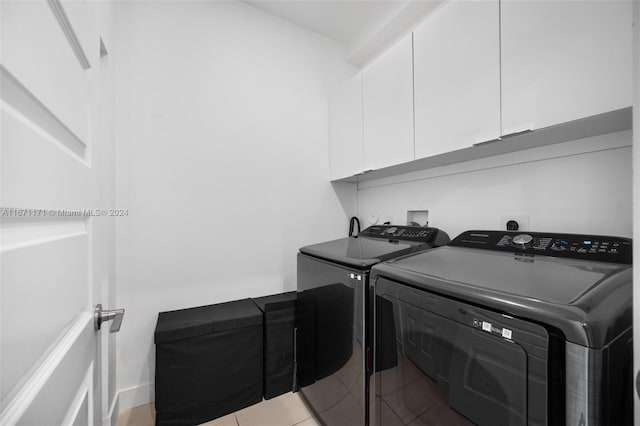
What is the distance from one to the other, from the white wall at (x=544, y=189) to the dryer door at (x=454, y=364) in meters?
0.87

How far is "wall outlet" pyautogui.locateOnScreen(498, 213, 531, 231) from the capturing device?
1.30 metres

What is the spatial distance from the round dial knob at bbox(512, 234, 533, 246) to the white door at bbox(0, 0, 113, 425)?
5.00ft

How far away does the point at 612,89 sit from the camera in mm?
845

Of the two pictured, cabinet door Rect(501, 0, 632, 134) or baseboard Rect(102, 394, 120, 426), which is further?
baseboard Rect(102, 394, 120, 426)

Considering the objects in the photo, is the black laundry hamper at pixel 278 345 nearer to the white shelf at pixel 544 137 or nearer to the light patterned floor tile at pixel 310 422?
the light patterned floor tile at pixel 310 422

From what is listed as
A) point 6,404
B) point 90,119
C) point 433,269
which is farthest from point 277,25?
point 6,404

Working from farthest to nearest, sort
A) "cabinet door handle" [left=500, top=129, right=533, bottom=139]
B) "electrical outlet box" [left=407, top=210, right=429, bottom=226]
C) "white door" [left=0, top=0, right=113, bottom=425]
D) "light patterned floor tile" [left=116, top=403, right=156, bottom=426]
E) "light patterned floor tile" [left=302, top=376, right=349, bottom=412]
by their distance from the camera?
"electrical outlet box" [left=407, top=210, right=429, bottom=226]
"light patterned floor tile" [left=116, top=403, right=156, bottom=426]
"light patterned floor tile" [left=302, top=376, right=349, bottom=412]
"cabinet door handle" [left=500, top=129, right=533, bottom=139]
"white door" [left=0, top=0, right=113, bottom=425]

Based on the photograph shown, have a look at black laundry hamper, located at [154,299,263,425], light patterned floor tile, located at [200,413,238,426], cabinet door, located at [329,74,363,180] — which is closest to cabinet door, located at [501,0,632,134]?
cabinet door, located at [329,74,363,180]

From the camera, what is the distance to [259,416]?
1.53 meters

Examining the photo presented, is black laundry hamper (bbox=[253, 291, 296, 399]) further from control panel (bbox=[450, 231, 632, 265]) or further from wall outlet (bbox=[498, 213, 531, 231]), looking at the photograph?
wall outlet (bbox=[498, 213, 531, 231])

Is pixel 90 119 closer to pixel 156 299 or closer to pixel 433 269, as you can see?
pixel 433 269

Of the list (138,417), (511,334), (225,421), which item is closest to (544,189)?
(511,334)

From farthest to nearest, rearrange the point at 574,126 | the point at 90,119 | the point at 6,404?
the point at 574,126 < the point at 90,119 < the point at 6,404

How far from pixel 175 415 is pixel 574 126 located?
2.37 m
